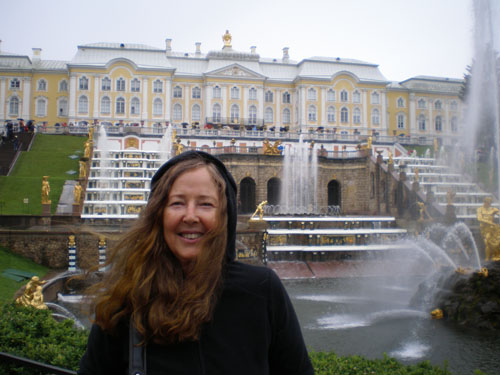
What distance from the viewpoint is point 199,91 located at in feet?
214

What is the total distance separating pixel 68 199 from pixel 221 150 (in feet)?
50.2

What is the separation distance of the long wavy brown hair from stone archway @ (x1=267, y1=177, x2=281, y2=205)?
118 ft

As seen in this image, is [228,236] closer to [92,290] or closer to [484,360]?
[92,290]

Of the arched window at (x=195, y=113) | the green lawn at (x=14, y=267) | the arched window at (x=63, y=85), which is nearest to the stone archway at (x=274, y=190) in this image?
the green lawn at (x=14, y=267)

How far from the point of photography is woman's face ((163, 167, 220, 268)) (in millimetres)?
2227

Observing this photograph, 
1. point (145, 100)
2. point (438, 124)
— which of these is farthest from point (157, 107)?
point (438, 124)

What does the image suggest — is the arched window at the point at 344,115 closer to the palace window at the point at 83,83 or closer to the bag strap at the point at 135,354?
the palace window at the point at 83,83

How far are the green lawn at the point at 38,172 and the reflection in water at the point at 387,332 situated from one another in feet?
58.1

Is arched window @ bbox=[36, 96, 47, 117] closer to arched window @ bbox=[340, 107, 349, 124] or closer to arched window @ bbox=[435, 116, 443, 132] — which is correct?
arched window @ bbox=[340, 107, 349, 124]

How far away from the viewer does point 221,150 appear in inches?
1501

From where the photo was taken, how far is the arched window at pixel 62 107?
2512 inches

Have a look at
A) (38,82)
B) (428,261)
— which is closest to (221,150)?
(428,261)

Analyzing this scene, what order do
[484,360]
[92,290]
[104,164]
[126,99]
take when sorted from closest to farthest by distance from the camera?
[92,290]
[484,360]
[104,164]
[126,99]

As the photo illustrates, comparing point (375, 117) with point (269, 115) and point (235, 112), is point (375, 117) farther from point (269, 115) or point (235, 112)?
point (235, 112)
